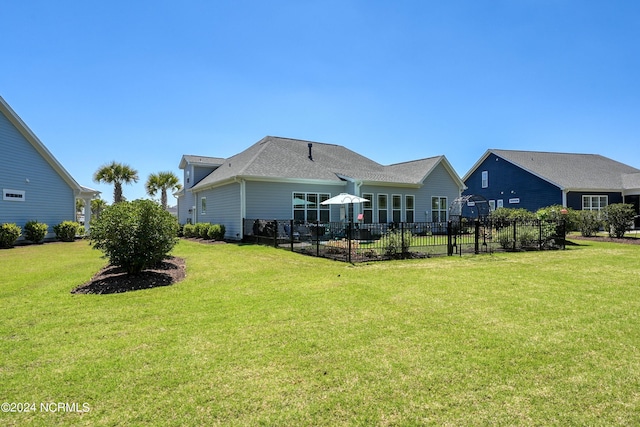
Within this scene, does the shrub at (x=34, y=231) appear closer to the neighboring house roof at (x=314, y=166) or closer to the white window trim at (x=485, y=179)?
the neighboring house roof at (x=314, y=166)

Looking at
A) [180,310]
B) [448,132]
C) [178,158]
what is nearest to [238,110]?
[178,158]

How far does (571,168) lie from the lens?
29.8 m

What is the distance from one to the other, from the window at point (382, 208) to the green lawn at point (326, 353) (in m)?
13.5

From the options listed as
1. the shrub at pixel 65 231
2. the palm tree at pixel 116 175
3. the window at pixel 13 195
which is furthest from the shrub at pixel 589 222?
the palm tree at pixel 116 175

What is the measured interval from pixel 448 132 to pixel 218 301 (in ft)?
64.8

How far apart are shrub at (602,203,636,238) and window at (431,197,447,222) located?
A: 8584 millimetres

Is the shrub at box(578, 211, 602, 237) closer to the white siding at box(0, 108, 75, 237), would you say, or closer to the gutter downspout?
the gutter downspout

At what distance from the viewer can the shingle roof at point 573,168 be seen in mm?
26781

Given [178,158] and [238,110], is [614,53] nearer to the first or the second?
[238,110]

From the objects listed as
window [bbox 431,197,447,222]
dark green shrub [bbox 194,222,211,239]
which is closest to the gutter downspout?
dark green shrub [bbox 194,222,211,239]

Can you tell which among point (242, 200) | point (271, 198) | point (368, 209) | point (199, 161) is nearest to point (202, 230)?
point (242, 200)

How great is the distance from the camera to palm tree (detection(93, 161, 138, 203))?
31.6m

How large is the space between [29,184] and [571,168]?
1573 inches

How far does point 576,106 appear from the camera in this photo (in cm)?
1892
